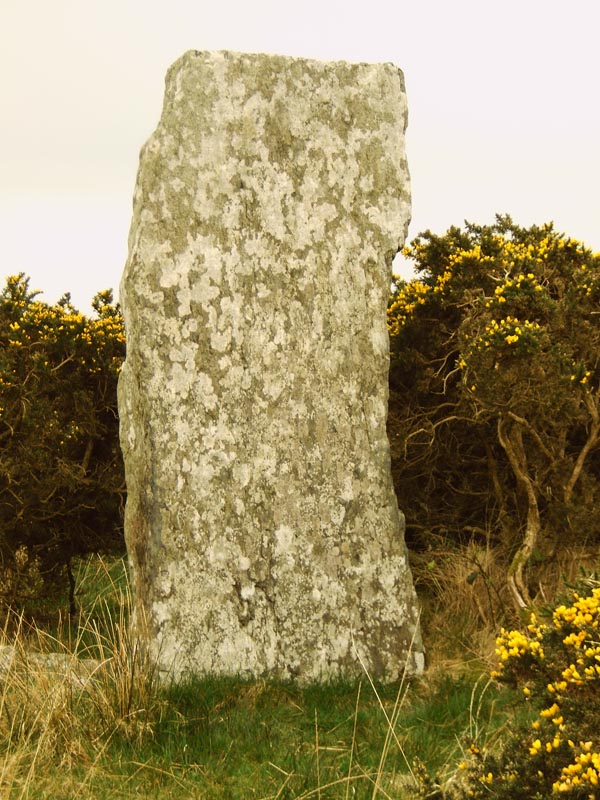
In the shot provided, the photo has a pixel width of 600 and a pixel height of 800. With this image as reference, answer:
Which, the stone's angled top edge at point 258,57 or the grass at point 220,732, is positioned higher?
the stone's angled top edge at point 258,57

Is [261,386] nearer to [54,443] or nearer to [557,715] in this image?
[54,443]

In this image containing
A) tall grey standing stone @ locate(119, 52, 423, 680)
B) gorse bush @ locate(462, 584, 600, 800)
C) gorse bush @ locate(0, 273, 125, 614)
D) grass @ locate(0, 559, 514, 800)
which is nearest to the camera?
gorse bush @ locate(462, 584, 600, 800)

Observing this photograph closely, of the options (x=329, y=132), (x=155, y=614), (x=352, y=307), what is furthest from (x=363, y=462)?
(x=329, y=132)

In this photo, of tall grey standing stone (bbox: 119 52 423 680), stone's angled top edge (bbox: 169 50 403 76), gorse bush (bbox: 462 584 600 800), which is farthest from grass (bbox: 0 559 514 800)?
stone's angled top edge (bbox: 169 50 403 76)

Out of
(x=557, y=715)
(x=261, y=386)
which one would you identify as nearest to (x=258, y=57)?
(x=261, y=386)

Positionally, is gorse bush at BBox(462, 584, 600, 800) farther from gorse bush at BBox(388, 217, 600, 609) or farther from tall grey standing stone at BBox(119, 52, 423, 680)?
gorse bush at BBox(388, 217, 600, 609)

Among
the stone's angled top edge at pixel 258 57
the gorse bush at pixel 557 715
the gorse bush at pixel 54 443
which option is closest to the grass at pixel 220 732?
the gorse bush at pixel 557 715

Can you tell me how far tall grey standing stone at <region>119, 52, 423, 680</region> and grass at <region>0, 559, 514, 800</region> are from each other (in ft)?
1.05

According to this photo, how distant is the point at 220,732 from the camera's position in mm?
5406

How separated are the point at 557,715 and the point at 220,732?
2189 millimetres

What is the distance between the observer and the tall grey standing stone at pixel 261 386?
6219 millimetres

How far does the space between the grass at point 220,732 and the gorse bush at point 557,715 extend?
78cm

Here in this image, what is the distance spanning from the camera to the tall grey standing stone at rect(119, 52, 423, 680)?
622 centimetres

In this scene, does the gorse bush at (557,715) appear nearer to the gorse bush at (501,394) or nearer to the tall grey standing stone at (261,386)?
the tall grey standing stone at (261,386)
